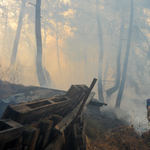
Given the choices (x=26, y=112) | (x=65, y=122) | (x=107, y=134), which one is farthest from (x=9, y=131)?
(x=107, y=134)

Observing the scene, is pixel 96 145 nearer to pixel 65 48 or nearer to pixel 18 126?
pixel 18 126

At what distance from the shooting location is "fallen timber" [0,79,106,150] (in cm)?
168

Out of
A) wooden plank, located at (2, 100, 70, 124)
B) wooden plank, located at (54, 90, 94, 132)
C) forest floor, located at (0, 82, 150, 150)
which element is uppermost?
wooden plank, located at (2, 100, 70, 124)

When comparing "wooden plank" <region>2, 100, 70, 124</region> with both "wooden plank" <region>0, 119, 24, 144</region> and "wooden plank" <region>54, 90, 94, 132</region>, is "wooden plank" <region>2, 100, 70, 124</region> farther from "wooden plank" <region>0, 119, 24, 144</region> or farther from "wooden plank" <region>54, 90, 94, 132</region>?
"wooden plank" <region>54, 90, 94, 132</region>

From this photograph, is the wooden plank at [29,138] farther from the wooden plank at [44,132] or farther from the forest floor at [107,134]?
the forest floor at [107,134]

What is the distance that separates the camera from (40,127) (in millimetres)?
2213

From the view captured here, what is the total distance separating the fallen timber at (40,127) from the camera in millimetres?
1677

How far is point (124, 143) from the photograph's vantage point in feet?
11.7

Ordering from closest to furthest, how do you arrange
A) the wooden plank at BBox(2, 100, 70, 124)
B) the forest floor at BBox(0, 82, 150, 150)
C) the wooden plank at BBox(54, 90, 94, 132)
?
the wooden plank at BBox(2, 100, 70, 124) < the wooden plank at BBox(54, 90, 94, 132) < the forest floor at BBox(0, 82, 150, 150)

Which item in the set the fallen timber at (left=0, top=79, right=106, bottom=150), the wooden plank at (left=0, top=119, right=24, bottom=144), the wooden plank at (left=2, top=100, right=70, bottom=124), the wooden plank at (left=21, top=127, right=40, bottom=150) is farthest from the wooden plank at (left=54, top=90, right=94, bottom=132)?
the wooden plank at (left=0, top=119, right=24, bottom=144)

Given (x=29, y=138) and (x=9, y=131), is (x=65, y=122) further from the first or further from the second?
(x=9, y=131)

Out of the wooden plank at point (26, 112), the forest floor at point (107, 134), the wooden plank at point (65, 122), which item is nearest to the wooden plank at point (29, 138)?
the wooden plank at point (26, 112)

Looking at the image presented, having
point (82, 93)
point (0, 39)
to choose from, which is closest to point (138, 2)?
point (82, 93)

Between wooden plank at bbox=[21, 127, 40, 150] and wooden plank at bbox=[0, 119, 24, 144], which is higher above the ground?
wooden plank at bbox=[0, 119, 24, 144]
